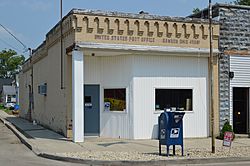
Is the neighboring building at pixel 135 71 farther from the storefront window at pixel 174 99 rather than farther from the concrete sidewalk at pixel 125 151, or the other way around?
the concrete sidewalk at pixel 125 151

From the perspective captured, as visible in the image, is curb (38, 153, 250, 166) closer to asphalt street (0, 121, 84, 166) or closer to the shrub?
asphalt street (0, 121, 84, 166)

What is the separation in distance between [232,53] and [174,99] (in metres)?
3.40

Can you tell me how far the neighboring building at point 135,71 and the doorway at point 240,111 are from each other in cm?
175

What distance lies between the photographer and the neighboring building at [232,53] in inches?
766

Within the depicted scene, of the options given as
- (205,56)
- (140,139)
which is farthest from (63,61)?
(205,56)

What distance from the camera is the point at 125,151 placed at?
14836mm

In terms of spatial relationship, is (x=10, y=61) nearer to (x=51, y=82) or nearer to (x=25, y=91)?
(x=25, y=91)

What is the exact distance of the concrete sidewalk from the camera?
13.0m

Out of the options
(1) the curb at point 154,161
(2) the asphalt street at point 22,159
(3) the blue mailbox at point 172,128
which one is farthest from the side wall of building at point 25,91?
(3) the blue mailbox at point 172,128

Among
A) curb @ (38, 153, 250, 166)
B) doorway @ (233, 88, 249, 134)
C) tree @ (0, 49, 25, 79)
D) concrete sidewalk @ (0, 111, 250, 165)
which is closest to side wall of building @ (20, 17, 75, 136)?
concrete sidewalk @ (0, 111, 250, 165)

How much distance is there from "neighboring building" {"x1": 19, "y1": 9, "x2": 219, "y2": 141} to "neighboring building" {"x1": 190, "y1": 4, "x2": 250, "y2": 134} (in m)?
0.43

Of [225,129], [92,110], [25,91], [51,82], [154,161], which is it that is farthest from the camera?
[25,91]

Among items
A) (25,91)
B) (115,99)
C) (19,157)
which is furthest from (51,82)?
(25,91)

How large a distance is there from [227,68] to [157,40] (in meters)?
3.59
